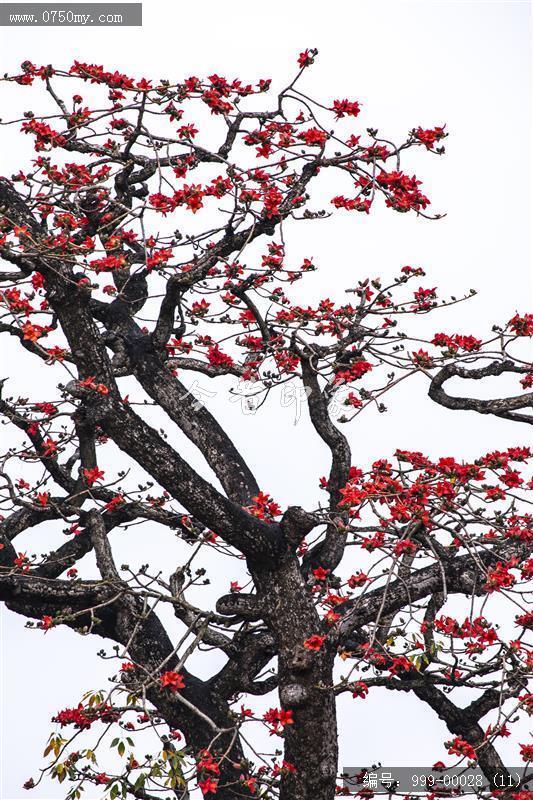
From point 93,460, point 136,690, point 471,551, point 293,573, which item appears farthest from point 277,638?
point 93,460

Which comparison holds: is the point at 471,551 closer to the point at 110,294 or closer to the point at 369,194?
the point at 369,194

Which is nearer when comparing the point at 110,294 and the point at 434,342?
the point at 434,342

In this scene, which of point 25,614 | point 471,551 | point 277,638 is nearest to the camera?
point 471,551

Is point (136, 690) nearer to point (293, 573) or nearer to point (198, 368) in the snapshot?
point (293, 573)

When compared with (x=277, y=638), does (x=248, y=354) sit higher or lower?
higher

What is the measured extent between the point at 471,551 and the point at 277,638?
54.5 inches

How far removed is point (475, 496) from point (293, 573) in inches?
49.3

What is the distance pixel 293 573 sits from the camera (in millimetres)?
7273

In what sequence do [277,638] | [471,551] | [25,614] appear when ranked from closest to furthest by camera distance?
1. [471,551]
2. [277,638]
3. [25,614]

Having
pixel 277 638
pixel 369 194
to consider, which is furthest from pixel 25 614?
Result: pixel 369 194

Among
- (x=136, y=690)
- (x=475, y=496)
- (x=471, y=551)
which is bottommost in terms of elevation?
(x=136, y=690)

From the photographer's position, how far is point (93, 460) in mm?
8023

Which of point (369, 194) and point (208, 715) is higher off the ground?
point (369, 194)

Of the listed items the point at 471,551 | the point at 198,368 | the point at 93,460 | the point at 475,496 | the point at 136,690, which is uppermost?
the point at 198,368
